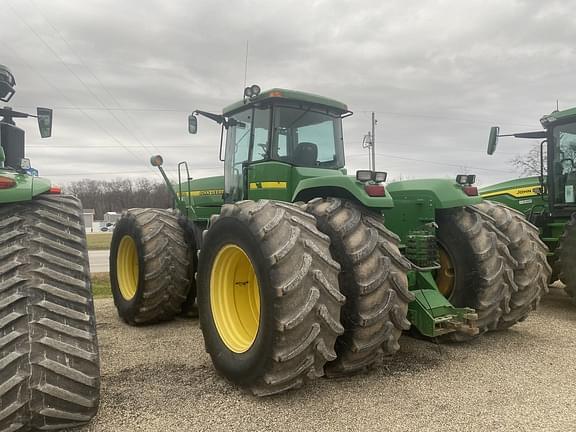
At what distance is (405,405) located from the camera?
330 cm

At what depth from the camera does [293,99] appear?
17.5 feet

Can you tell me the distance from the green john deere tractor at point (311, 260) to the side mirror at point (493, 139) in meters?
2.46

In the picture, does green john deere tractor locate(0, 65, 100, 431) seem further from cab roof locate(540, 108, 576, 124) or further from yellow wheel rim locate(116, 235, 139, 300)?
cab roof locate(540, 108, 576, 124)

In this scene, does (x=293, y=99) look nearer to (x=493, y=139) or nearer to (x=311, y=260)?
(x=311, y=260)

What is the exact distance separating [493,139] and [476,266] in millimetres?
3539

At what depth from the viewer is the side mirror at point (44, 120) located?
439cm

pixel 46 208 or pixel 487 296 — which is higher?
pixel 46 208

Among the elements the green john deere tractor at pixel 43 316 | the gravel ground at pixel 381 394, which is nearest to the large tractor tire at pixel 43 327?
the green john deere tractor at pixel 43 316

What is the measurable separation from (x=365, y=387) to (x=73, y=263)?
226 centimetres

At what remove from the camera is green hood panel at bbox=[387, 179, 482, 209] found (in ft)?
14.9

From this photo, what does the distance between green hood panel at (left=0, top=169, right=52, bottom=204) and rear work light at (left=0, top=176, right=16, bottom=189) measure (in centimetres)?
2

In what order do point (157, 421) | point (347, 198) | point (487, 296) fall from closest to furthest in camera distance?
point (157, 421) < point (347, 198) < point (487, 296)

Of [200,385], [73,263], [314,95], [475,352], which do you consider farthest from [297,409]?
[314,95]

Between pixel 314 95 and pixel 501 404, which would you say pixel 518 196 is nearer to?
pixel 314 95
